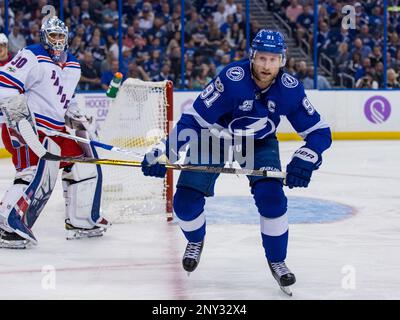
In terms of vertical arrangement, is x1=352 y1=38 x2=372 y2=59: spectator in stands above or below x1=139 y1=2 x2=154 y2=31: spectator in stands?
below

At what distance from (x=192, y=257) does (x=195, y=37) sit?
801 cm

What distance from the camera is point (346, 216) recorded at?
245 inches

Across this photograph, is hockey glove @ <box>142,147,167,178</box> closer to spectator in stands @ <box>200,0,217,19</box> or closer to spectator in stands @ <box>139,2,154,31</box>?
spectator in stands @ <box>139,2,154,31</box>

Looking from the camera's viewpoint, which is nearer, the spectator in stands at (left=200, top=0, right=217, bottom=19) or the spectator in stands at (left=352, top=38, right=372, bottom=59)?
→ the spectator in stands at (left=200, top=0, right=217, bottom=19)

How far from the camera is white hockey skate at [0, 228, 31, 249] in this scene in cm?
512

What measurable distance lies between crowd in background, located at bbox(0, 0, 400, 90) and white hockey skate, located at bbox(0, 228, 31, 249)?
5893 millimetres

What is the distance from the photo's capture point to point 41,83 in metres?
5.14

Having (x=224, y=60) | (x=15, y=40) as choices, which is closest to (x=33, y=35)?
(x=15, y=40)

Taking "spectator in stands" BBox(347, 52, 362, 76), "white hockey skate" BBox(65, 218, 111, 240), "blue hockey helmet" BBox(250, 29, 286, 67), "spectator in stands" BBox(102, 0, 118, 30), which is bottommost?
"spectator in stands" BBox(347, 52, 362, 76)

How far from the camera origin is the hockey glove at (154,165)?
13.7 feet

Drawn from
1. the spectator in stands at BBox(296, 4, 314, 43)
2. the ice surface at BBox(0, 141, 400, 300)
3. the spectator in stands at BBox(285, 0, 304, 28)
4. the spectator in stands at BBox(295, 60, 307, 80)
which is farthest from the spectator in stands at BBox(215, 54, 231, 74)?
the ice surface at BBox(0, 141, 400, 300)

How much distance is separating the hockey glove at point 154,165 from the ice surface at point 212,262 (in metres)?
0.50
